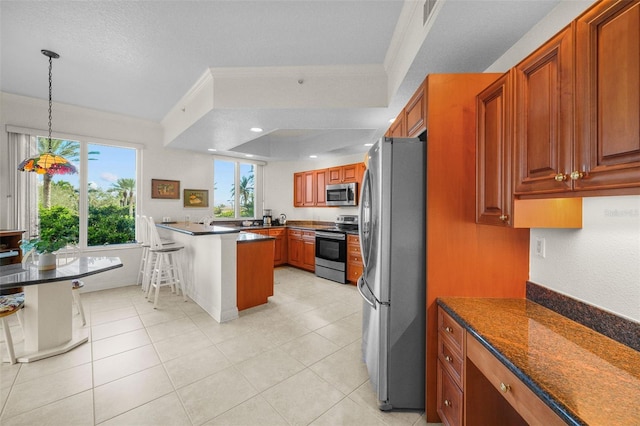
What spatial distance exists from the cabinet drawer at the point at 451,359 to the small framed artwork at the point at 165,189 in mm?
4989

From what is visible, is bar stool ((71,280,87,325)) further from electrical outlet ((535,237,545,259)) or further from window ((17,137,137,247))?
electrical outlet ((535,237,545,259))

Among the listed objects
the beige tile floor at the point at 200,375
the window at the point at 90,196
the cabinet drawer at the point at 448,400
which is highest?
the window at the point at 90,196

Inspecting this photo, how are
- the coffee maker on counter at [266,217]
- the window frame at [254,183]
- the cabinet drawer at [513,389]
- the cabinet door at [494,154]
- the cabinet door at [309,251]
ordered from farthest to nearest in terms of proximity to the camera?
the coffee maker on counter at [266,217]
the window frame at [254,183]
the cabinet door at [309,251]
the cabinet door at [494,154]
the cabinet drawer at [513,389]

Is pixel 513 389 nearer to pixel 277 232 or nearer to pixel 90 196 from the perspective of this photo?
pixel 277 232

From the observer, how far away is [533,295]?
5.33 ft

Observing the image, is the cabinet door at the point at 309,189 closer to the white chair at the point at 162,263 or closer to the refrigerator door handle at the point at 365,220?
the white chair at the point at 162,263

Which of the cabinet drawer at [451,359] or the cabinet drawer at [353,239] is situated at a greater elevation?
the cabinet drawer at [353,239]

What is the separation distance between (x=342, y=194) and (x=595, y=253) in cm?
424

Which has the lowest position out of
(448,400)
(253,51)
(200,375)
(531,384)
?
(200,375)

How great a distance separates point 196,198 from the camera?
17.5 feet

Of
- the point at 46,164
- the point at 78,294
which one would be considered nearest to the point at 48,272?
the point at 78,294

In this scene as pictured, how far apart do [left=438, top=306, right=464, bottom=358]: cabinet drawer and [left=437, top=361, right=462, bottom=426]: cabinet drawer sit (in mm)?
225

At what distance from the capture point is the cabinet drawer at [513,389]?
863mm

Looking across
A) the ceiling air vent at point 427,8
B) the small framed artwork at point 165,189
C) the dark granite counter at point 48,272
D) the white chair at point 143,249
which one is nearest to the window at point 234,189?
the small framed artwork at point 165,189
